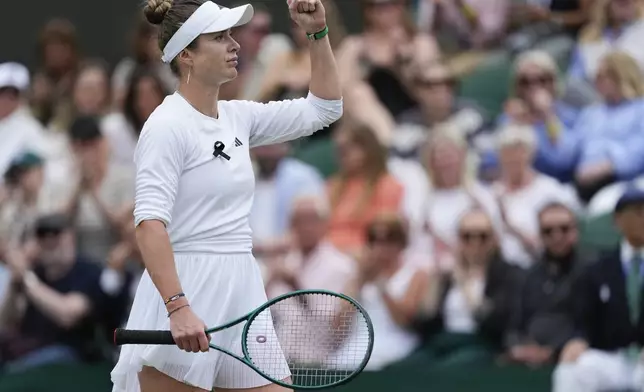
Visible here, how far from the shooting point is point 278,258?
26.8 feet

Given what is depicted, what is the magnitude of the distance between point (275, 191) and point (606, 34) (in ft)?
7.70

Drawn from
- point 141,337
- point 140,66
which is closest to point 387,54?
point 140,66

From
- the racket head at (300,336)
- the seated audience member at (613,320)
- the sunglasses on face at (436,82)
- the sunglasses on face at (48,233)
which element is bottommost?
the seated audience member at (613,320)

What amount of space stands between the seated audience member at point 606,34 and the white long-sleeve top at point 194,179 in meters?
4.74

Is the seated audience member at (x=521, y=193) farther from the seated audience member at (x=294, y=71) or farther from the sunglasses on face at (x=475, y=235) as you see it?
the seated audience member at (x=294, y=71)

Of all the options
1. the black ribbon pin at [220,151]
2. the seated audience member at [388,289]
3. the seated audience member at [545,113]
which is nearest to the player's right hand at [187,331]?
the black ribbon pin at [220,151]

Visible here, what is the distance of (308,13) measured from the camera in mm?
4406

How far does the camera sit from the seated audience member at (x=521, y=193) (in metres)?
8.04

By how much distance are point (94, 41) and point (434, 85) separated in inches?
108

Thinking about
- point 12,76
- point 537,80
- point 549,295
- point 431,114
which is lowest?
point 549,295

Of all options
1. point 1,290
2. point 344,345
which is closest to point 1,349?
point 1,290

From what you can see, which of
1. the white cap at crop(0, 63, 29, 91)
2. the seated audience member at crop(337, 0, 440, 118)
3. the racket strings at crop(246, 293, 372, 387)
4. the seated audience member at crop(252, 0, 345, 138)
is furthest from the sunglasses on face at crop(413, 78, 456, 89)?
the racket strings at crop(246, 293, 372, 387)

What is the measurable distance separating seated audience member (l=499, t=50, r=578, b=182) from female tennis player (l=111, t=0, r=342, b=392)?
14.0 ft

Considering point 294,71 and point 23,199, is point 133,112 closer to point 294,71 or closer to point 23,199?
point 23,199
